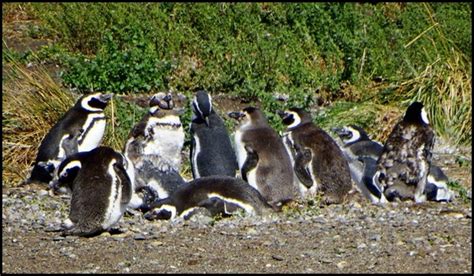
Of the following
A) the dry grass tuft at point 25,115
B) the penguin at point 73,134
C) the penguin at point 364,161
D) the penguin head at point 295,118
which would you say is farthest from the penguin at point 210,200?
the dry grass tuft at point 25,115

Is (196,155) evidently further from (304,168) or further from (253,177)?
(304,168)

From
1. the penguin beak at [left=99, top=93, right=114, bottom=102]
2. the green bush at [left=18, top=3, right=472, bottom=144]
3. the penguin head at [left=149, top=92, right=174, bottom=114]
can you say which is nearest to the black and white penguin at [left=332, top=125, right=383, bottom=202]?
the green bush at [left=18, top=3, right=472, bottom=144]

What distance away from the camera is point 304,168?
34.5 ft

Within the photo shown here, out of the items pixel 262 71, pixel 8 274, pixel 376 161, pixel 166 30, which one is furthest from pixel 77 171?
pixel 166 30

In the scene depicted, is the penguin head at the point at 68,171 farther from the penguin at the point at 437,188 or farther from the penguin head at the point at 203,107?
the penguin at the point at 437,188

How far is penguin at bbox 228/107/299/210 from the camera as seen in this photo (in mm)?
10367

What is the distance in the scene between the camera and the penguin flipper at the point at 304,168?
10.5m

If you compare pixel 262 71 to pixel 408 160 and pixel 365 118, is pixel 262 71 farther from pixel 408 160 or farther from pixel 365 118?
pixel 408 160

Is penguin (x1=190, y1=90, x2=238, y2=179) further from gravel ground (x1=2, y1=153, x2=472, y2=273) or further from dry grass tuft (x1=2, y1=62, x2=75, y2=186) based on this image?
dry grass tuft (x1=2, y1=62, x2=75, y2=186)

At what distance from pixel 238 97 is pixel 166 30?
238 cm

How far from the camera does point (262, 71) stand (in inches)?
578

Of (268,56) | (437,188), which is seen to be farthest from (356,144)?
(268,56)

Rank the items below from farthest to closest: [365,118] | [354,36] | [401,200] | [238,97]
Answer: [354,36], [238,97], [365,118], [401,200]

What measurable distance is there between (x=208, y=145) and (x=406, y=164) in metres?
1.77
